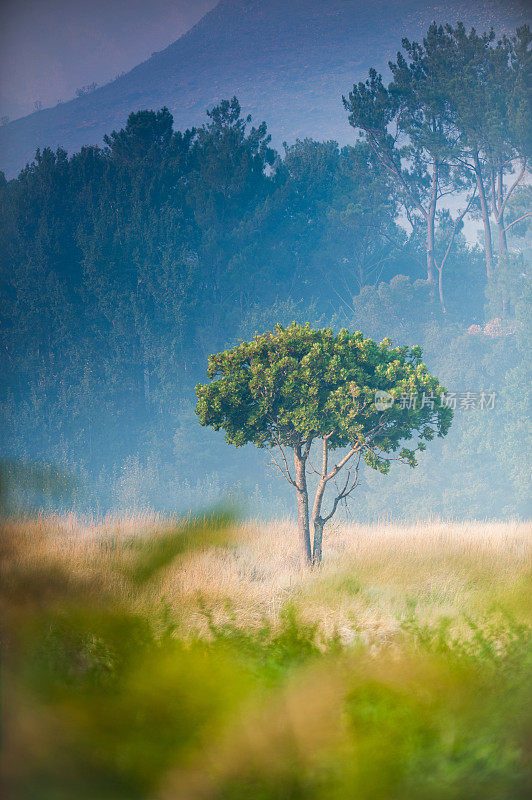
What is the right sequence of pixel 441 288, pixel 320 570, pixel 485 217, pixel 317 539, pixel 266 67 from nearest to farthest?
pixel 320 570 → pixel 317 539 → pixel 266 67 → pixel 485 217 → pixel 441 288

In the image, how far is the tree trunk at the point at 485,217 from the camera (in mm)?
14359

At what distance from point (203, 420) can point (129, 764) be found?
4.01 metres

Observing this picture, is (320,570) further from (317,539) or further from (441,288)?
(441,288)

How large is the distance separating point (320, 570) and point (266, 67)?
932cm

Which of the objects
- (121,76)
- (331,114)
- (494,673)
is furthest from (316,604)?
(331,114)

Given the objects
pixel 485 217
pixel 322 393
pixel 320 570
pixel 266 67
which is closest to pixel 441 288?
pixel 485 217

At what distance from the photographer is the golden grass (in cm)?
738

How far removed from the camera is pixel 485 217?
50.1ft

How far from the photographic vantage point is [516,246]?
15773 mm

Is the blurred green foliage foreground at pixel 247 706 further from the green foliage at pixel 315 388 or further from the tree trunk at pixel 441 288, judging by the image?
the tree trunk at pixel 441 288

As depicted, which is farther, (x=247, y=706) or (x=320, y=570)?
(x=320, y=570)

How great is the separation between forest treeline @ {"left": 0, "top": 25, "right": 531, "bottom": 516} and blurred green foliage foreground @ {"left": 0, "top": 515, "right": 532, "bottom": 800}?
6167mm

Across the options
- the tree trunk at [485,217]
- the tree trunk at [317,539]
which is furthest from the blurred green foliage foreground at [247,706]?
the tree trunk at [485,217]

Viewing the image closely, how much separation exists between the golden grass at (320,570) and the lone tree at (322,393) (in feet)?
Answer: 2.60
